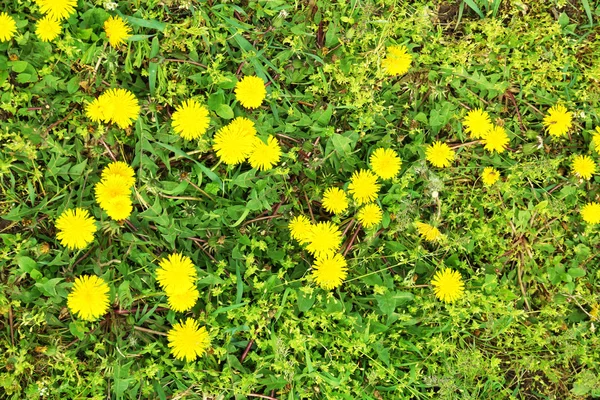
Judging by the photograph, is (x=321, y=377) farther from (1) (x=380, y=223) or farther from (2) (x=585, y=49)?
(2) (x=585, y=49)

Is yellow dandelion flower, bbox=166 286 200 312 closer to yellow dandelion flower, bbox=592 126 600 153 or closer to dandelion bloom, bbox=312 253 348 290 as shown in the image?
dandelion bloom, bbox=312 253 348 290

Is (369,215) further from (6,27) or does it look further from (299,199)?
(6,27)

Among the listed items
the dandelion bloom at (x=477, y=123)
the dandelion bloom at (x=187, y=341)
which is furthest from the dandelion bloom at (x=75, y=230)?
the dandelion bloom at (x=477, y=123)

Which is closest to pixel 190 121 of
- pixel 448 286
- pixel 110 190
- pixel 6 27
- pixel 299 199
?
pixel 110 190

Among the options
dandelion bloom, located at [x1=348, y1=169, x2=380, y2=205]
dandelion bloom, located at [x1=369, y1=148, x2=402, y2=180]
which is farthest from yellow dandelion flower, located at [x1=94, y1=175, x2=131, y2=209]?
A: dandelion bloom, located at [x1=369, y1=148, x2=402, y2=180]

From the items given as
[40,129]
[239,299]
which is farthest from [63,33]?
[239,299]

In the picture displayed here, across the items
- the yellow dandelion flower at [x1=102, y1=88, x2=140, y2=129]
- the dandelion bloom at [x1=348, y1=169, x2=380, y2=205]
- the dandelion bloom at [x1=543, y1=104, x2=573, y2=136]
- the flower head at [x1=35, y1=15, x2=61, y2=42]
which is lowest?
the dandelion bloom at [x1=348, y1=169, x2=380, y2=205]
